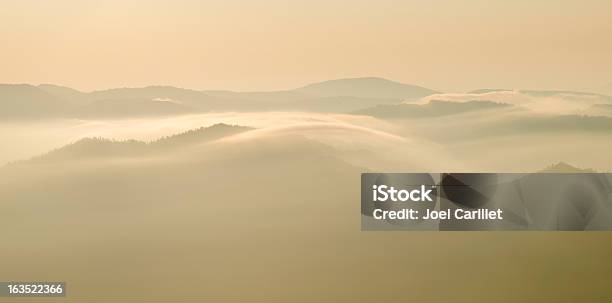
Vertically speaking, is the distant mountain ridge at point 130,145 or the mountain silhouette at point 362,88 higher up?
the mountain silhouette at point 362,88

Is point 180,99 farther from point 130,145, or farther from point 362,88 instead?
point 362,88

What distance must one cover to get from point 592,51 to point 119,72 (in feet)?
7.96

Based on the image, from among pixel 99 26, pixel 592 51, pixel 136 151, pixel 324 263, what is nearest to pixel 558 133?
pixel 592 51

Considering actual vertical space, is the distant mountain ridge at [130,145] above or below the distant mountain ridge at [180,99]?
below

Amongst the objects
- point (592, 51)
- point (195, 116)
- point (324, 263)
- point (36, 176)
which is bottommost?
point (324, 263)

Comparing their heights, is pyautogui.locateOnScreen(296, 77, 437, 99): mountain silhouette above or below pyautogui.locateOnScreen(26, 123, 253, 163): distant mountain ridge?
above

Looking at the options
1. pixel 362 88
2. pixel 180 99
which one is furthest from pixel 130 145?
pixel 362 88

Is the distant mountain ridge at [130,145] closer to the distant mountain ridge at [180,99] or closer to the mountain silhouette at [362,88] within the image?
the distant mountain ridge at [180,99]

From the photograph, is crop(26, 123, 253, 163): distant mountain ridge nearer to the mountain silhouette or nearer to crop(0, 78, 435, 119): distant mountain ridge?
crop(0, 78, 435, 119): distant mountain ridge

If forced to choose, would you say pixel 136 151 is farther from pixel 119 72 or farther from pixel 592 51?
pixel 592 51

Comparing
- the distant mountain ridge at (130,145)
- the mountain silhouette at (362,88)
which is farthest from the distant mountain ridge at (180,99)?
the distant mountain ridge at (130,145)

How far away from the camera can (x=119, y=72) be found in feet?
13.5

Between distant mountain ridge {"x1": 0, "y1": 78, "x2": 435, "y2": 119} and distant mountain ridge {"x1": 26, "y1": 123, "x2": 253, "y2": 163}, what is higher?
distant mountain ridge {"x1": 0, "y1": 78, "x2": 435, "y2": 119}

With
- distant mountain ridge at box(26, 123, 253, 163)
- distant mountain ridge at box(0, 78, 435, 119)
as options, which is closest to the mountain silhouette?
distant mountain ridge at box(0, 78, 435, 119)
